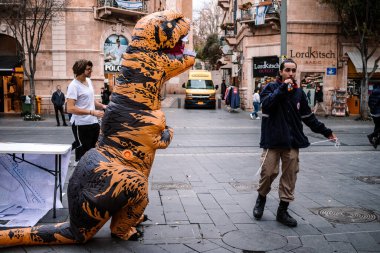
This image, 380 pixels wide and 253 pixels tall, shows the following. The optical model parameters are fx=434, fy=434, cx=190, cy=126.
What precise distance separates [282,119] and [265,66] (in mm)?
23235

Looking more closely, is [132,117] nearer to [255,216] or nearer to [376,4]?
[255,216]

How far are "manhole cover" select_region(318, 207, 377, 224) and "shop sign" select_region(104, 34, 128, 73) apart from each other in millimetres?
23465

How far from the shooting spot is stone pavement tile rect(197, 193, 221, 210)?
5836 millimetres

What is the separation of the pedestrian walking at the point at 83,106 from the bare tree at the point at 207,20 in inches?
2201

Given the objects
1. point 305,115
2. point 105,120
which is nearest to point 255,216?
point 305,115

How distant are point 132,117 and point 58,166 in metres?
1.55

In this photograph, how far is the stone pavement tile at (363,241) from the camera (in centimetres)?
435

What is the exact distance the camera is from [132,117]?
4184mm

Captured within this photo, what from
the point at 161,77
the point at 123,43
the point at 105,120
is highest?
the point at 123,43

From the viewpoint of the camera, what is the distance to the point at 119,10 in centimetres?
2741

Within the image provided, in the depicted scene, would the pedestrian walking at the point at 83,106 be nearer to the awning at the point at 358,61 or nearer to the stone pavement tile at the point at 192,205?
the stone pavement tile at the point at 192,205

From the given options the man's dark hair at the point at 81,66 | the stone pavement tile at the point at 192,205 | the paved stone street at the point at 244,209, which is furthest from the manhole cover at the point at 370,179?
the man's dark hair at the point at 81,66

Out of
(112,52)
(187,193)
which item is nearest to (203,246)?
(187,193)

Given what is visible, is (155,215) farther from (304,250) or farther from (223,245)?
(304,250)
